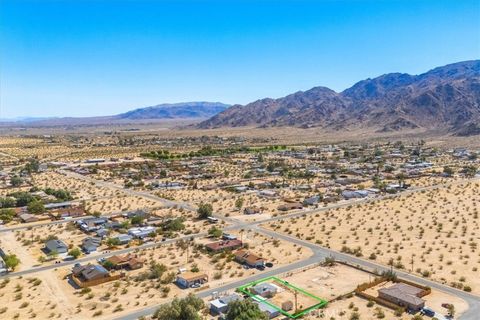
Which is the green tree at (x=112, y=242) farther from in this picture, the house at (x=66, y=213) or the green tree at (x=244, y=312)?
the green tree at (x=244, y=312)

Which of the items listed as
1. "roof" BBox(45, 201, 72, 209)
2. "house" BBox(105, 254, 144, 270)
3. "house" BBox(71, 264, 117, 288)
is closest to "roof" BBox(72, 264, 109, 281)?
"house" BBox(71, 264, 117, 288)

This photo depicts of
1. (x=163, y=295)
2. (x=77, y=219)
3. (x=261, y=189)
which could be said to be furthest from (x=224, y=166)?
(x=163, y=295)

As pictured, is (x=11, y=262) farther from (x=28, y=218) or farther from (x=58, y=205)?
(x=58, y=205)

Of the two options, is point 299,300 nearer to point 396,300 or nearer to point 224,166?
point 396,300

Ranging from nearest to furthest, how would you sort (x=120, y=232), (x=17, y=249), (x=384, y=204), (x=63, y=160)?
(x=17, y=249)
(x=120, y=232)
(x=384, y=204)
(x=63, y=160)

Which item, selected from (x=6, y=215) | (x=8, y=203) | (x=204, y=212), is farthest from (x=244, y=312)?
(x=8, y=203)

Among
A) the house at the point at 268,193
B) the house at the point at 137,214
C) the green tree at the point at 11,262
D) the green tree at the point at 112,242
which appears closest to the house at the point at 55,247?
the green tree at the point at 11,262
